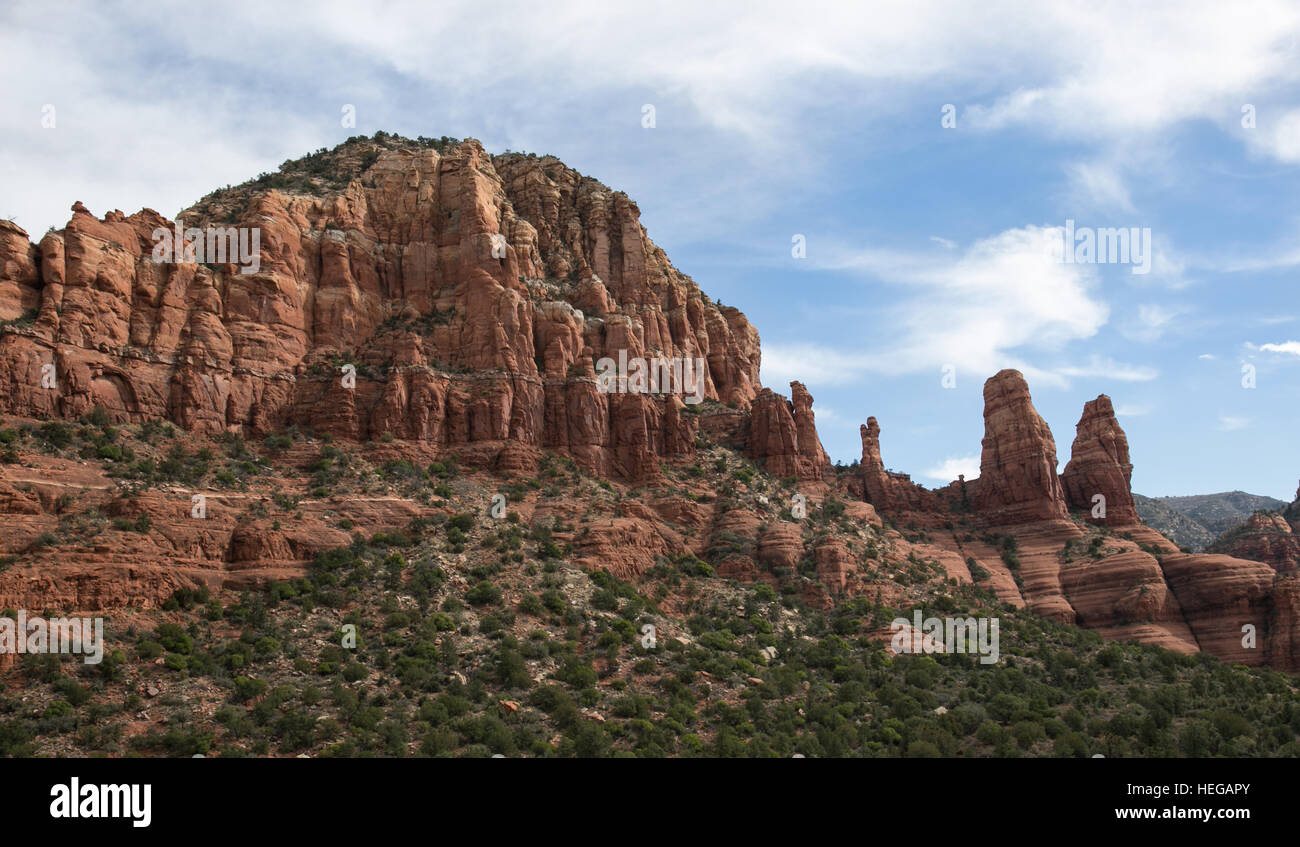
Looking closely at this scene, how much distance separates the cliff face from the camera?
5569 centimetres

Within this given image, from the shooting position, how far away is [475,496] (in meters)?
62.2

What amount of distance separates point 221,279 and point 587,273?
109ft

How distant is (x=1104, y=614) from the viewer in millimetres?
77062

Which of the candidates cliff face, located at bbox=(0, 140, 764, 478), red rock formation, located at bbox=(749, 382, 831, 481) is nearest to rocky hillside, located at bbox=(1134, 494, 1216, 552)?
red rock formation, located at bbox=(749, 382, 831, 481)

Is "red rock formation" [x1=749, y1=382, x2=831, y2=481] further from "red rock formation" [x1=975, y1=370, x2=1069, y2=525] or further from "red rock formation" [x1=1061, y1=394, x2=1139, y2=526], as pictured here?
"red rock formation" [x1=1061, y1=394, x2=1139, y2=526]

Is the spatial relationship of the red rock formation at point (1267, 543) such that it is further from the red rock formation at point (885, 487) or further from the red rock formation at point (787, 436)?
the red rock formation at point (787, 436)

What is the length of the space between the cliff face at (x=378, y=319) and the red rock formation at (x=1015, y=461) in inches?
1212

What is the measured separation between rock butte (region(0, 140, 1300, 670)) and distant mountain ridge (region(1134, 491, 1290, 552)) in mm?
35895

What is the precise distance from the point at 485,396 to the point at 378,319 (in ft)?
37.9

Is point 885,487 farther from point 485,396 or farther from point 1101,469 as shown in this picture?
point 485,396

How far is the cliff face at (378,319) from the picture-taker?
2192 inches
